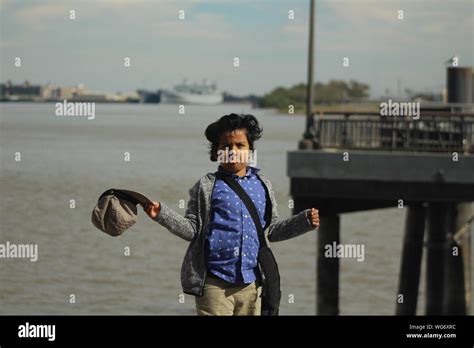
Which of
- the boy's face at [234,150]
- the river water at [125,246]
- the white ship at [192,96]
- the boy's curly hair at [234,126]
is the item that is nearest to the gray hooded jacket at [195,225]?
the boy's face at [234,150]

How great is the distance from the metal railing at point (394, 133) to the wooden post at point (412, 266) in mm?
1563

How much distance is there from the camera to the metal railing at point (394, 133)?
21109 millimetres

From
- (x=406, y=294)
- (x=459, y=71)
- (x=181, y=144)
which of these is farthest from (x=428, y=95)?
(x=181, y=144)

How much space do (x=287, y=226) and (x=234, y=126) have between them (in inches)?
23.0

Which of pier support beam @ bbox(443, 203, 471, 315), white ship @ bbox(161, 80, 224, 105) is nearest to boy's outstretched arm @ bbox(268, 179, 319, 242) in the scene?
pier support beam @ bbox(443, 203, 471, 315)

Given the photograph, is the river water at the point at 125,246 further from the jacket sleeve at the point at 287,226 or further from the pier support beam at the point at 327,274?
the jacket sleeve at the point at 287,226

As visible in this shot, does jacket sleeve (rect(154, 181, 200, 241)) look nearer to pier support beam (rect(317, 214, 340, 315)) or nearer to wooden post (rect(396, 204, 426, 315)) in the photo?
pier support beam (rect(317, 214, 340, 315))

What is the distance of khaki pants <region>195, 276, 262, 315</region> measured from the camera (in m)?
6.20

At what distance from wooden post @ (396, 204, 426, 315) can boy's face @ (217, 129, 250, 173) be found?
16442 mm

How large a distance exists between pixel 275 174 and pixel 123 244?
12.9 m

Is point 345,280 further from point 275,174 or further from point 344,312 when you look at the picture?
point 275,174

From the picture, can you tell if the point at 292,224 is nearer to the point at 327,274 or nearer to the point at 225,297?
the point at 225,297

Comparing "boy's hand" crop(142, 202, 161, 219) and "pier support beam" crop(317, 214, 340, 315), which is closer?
"boy's hand" crop(142, 202, 161, 219)
